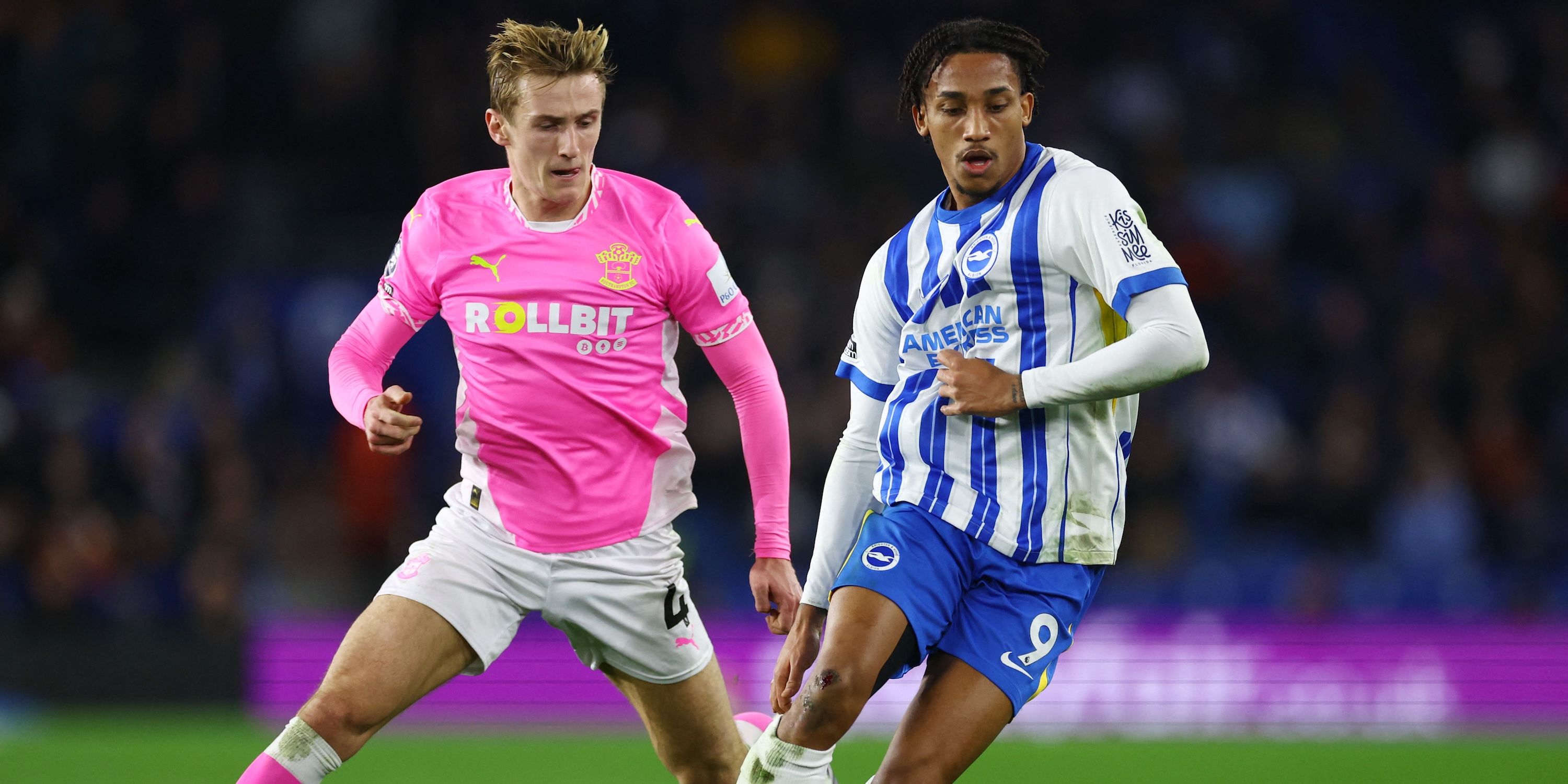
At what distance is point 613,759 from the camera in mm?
8289

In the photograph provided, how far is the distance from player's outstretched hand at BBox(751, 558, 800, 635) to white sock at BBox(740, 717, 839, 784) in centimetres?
55

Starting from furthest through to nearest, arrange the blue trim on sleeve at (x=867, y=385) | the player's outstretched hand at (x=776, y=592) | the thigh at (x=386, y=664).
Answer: the player's outstretched hand at (x=776, y=592) < the blue trim on sleeve at (x=867, y=385) < the thigh at (x=386, y=664)

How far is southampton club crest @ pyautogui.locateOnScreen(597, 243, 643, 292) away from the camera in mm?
4434

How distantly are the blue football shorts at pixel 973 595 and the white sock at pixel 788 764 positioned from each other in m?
0.28

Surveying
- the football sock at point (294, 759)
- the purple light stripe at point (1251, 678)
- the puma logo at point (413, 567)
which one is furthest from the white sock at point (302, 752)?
the purple light stripe at point (1251, 678)

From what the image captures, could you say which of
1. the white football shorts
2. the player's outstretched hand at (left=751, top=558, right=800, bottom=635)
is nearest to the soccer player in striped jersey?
the player's outstretched hand at (left=751, top=558, right=800, bottom=635)

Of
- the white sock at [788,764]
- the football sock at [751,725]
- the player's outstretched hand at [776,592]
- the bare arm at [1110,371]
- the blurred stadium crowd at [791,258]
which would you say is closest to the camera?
the bare arm at [1110,371]

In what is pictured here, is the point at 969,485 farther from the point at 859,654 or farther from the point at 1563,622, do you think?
the point at 1563,622

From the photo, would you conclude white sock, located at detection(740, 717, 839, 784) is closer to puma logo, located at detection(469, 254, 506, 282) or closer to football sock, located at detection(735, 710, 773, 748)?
football sock, located at detection(735, 710, 773, 748)

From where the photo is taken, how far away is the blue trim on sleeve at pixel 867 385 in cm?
426

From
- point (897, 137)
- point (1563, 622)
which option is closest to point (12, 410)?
point (897, 137)

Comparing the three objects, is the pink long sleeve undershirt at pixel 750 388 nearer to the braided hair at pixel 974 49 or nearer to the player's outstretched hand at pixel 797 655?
the player's outstretched hand at pixel 797 655

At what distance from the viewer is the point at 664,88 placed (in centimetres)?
1314

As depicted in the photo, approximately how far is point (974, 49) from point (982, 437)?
0.96 m
